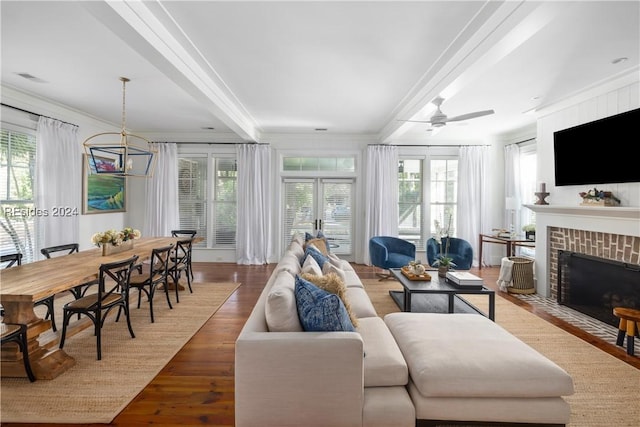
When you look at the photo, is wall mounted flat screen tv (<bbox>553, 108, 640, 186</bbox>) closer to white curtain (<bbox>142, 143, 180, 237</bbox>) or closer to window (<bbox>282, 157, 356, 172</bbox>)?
window (<bbox>282, 157, 356, 172</bbox>)

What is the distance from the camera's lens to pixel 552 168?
15.1 ft

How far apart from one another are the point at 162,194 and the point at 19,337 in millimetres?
4779

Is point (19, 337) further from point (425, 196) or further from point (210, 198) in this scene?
point (425, 196)

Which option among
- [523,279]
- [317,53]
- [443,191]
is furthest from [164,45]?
[443,191]

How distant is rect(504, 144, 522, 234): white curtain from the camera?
21.1 feet

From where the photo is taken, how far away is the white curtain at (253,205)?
682cm

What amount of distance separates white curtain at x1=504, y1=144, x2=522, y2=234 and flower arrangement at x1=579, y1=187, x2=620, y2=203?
7.73ft

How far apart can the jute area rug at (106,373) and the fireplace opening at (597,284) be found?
15.3 ft

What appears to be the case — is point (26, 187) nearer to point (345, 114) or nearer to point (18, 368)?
point (18, 368)

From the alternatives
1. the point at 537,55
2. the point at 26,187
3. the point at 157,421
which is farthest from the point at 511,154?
the point at 26,187

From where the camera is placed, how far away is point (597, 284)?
3.83 m

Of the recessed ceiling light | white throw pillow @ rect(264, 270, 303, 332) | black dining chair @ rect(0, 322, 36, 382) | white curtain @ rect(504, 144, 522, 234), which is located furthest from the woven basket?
the recessed ceiling light

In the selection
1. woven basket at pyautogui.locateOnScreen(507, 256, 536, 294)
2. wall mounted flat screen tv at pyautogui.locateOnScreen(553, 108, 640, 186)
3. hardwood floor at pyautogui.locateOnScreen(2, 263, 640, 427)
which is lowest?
hardwood floor at pyautogui.locateOnScreen(2, 263, 640, 427)

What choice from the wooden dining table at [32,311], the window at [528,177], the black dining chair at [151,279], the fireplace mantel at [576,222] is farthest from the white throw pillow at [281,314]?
the window at [528,177]
